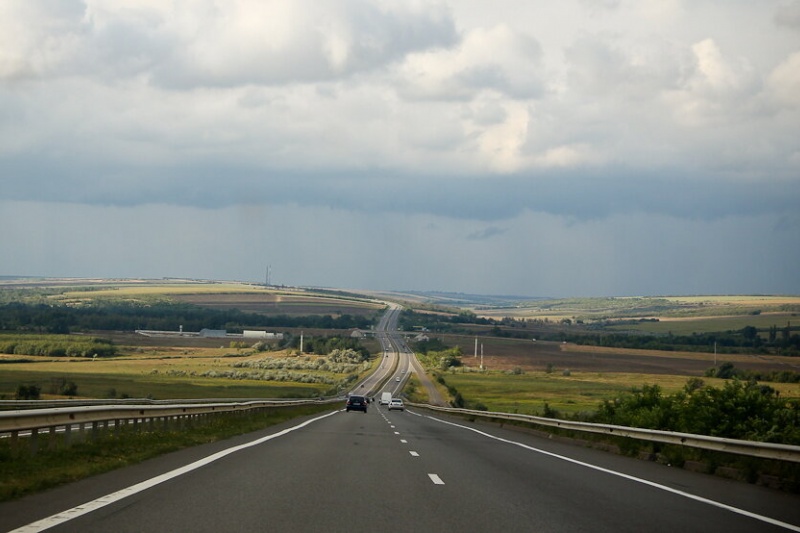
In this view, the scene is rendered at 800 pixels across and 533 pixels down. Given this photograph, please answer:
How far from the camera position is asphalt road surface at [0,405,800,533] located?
40.6ft

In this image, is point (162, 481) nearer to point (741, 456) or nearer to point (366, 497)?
point (366, 497)

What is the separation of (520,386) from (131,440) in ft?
381

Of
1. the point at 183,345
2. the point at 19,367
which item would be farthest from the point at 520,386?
the point at 183,345

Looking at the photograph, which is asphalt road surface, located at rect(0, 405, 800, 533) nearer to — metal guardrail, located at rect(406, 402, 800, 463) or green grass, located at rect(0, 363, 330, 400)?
metal guardrail, located at rect(406, 402, 800, 463)

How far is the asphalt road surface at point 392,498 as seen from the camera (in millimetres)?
12367

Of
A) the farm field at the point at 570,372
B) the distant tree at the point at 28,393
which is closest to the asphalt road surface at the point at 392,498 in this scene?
the distant tree at the point at 28,393

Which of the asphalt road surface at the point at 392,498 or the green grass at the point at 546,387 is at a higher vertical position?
the asphalt road surface at the point at 392,498

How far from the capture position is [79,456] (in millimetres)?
19516

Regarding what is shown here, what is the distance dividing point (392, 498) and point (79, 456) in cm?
747

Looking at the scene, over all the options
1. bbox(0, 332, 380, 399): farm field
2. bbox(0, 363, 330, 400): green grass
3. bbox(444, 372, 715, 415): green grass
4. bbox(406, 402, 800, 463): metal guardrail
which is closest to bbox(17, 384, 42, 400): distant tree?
bbox(0, 332, 380, 399): farm field

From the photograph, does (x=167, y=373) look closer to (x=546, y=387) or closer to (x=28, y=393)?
(x=546, y=387)

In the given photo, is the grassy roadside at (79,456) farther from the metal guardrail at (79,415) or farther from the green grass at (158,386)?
the green grass at (158,386)

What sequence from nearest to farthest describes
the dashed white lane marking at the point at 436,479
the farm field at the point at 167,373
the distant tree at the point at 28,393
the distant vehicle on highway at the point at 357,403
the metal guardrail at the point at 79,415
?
the metal guardrail at the point at 79,415, the dashed white lane marking at the point at 436,479, the distant tree at the point at 28,393, the distant vehicle on highway at the point at 357,403, the farm field at the point at 167,373

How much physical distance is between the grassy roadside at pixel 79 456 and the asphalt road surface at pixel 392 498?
475mm
